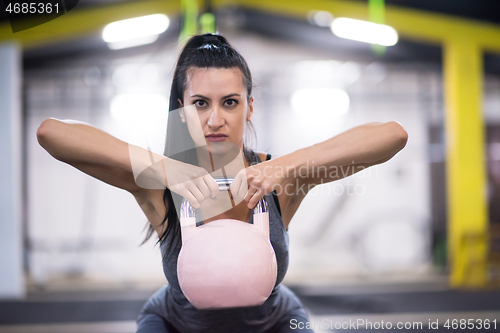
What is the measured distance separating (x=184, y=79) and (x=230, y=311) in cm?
65

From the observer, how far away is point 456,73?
454 centimetres

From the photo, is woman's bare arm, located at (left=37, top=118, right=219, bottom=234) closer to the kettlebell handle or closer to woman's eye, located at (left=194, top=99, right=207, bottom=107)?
the kettlebell handle

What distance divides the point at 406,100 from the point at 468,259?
8.30 ft

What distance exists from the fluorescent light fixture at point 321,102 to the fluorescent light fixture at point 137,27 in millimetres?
2191

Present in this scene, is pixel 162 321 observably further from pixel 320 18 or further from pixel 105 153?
pixel 320 18

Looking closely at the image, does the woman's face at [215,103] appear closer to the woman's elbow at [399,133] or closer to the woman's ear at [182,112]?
the woman's ear at [182,112]

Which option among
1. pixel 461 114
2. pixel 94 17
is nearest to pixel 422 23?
pixel 461 114

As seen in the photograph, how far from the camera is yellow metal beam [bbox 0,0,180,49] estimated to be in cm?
459

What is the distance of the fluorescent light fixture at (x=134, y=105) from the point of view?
5188 mm

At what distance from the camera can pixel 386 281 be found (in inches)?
177

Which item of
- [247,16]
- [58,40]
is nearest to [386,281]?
[247,16]

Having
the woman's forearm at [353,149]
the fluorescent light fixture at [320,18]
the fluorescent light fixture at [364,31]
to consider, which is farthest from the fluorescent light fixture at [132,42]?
the woman's forearm at [353,149]

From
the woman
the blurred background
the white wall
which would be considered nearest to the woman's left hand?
the woman

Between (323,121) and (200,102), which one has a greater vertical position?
(323,121)
